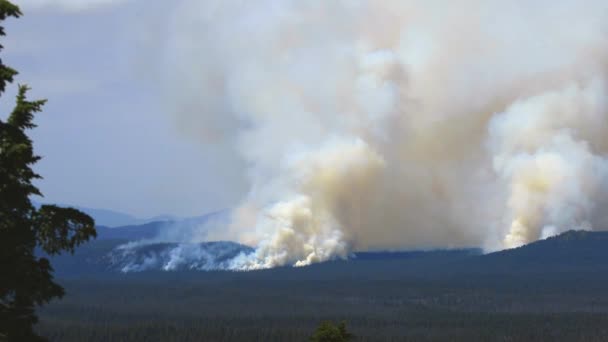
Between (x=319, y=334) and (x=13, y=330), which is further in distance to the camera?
(x=319, y=334)

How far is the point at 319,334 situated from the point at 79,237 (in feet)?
51.8

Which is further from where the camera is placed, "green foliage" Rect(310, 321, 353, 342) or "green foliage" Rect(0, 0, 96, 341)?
"green foliage" Rect(310, 321, 353, 342)

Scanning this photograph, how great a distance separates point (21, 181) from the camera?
2292 cm

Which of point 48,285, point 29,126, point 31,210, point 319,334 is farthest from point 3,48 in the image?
point 319,334

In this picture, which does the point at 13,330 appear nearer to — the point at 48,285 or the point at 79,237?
the point at 48,285

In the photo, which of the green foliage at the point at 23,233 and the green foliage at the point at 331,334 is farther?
the green foliage at the point at 331,334

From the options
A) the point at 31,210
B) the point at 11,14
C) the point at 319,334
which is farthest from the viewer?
the point at 319,334

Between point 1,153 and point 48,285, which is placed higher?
point 1,153

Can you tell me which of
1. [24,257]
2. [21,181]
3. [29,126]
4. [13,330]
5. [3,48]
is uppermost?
[3,48]

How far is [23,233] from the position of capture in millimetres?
22344

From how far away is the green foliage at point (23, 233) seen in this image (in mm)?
22016

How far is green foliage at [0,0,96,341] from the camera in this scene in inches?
867

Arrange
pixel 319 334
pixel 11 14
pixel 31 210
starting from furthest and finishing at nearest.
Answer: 1. pixel 319 334
2. pixel 31 210
3. pixel 11 14

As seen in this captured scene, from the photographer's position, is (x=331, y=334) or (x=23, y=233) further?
(x=331, y=334)
